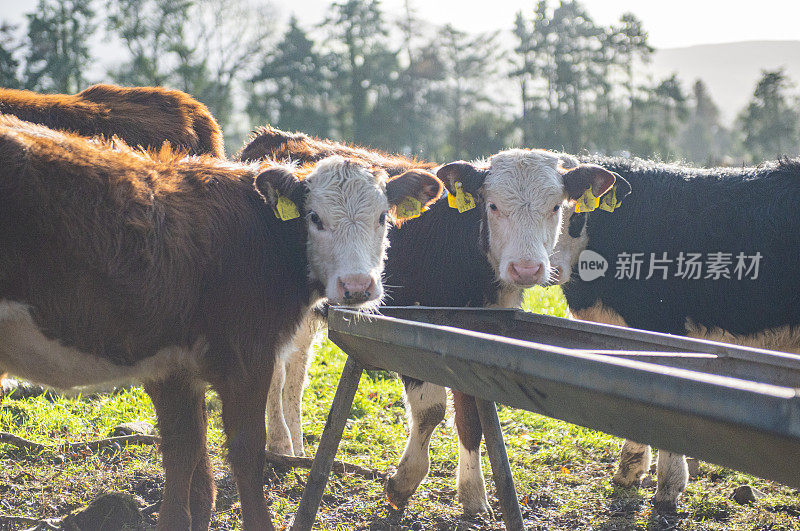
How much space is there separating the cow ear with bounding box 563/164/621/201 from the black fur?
0.53m

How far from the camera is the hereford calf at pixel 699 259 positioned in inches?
180

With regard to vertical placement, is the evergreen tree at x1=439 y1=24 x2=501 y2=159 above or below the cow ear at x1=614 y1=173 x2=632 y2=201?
above

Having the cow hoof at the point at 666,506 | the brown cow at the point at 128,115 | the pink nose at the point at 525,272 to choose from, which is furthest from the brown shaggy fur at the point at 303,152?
the cow hoof at the point at 666,506

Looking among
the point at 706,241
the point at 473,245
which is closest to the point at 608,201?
the point at 706,241

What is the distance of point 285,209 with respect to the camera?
3506mm

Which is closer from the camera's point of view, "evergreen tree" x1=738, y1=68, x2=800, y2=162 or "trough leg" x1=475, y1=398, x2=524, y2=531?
"trough leg" x1=475, y1=398, x2=524, y2=531

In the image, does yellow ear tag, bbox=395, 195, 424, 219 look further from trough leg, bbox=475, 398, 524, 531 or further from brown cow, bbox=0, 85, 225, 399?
brown cow, bbox=0, 85, 225, 399

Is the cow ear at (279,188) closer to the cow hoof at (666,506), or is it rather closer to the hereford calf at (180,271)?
the hereford calf at (180,271)

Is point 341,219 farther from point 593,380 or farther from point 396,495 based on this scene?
point 593,380

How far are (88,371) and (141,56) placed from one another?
28.6 meters

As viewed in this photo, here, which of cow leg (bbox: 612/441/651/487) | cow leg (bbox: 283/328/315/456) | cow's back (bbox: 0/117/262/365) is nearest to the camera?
cow's back (bbox: 0/117/262/365)

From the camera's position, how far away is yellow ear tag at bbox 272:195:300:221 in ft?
11.5

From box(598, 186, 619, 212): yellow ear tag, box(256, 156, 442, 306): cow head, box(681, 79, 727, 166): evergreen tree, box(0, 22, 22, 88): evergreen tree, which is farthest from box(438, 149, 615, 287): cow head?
box(681, 79, 727, 166): evergreen tree

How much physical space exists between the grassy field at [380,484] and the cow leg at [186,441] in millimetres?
226
